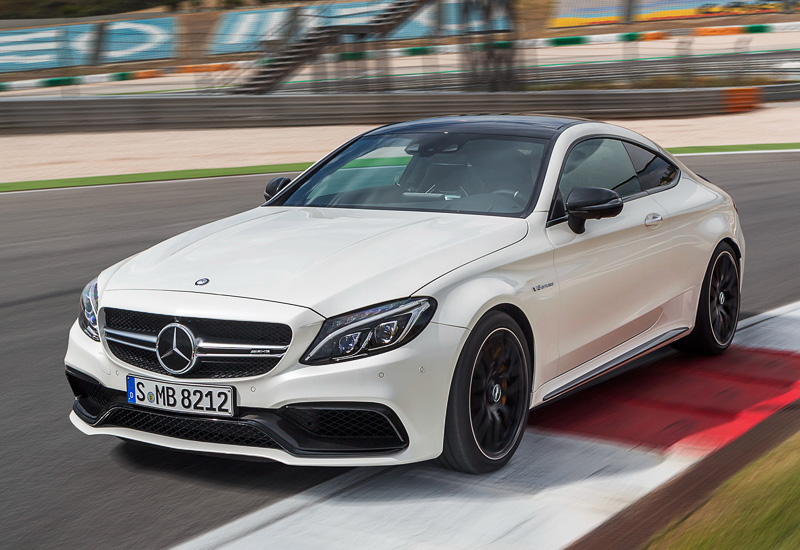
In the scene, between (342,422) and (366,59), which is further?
(366,59)

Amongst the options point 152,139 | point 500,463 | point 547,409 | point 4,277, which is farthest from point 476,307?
point 152,139

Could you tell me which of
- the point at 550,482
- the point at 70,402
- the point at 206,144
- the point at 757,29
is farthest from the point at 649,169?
the point at 757,29

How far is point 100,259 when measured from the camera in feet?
32.0

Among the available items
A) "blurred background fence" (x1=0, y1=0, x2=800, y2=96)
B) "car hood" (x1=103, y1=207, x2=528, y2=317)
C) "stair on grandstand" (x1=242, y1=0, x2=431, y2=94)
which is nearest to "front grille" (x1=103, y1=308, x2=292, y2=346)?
"car hood" (x1=103, y1=207, x2=528, y2=317)

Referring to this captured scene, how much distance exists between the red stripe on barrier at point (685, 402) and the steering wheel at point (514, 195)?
1.09 m

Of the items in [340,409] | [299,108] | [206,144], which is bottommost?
[206,144]

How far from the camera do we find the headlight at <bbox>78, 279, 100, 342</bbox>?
4.52 meters

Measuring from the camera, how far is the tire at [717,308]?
252 inches

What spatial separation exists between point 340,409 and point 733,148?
59.9 ft

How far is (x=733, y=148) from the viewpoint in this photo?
67.8 ft

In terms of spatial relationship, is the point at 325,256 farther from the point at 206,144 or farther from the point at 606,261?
the point at 206,144

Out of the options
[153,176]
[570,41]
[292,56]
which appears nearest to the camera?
[153,176]

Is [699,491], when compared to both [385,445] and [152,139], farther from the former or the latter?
[152,139]

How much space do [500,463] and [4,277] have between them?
6.04 m
